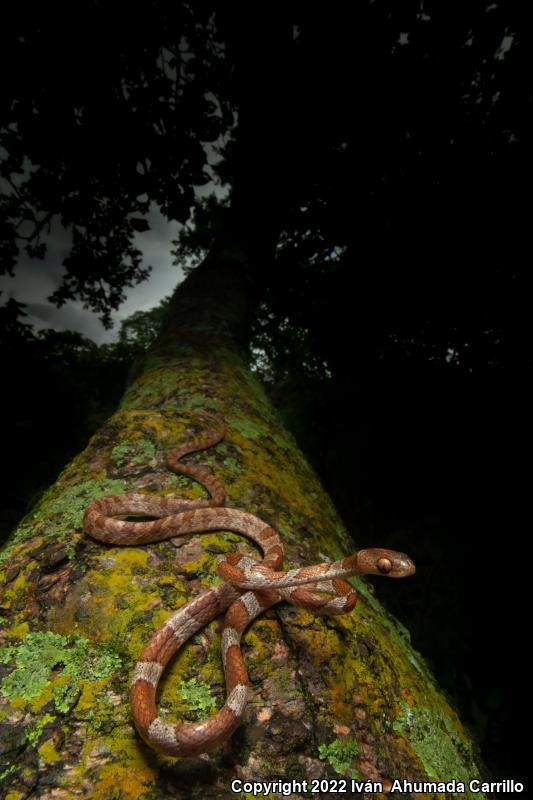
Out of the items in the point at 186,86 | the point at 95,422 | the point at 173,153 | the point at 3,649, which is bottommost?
the point at 3,649

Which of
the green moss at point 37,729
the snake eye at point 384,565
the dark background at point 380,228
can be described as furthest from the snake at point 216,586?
the dark background at point 380,228

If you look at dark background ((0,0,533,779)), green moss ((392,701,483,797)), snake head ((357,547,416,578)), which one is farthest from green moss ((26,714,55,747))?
dark background ((0,0,533,779))

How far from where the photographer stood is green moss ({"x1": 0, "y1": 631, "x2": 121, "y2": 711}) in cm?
146

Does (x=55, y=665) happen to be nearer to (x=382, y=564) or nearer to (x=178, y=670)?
(x=178, y=670)

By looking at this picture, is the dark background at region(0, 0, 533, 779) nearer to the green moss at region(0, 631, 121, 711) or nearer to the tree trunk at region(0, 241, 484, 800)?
the tree trunk at region(0, 241, 484, 800)

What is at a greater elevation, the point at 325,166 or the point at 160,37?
the point at 325,166

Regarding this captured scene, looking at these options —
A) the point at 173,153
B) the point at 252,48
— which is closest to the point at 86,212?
the point at 173,153

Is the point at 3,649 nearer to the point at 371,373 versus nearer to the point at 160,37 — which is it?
the point at 160,37

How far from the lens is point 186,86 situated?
431cm

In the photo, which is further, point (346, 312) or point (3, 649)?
point (346, 312)

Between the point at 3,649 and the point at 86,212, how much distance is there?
17.2 feet

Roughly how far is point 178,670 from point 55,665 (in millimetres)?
509

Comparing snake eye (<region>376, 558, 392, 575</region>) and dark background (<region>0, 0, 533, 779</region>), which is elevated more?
dark background (<region>0, 0, 533, 779</region>)

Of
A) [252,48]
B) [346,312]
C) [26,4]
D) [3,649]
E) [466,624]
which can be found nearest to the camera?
[3,649]
